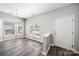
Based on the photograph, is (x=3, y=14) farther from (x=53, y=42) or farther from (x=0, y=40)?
(x=53, y=42)

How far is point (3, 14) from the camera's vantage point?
1140 mm

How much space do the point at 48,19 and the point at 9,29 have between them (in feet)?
3.42

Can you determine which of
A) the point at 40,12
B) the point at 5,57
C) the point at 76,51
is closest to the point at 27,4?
the point at 40,12

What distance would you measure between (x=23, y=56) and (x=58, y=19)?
1.29 meters

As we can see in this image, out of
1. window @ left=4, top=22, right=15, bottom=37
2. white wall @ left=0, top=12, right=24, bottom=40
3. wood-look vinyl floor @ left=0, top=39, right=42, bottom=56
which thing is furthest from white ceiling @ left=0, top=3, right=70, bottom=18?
wood-look vinyl floor @ left=0, top=39, right=42, bottom=56

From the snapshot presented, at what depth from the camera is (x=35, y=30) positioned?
136 centimetres

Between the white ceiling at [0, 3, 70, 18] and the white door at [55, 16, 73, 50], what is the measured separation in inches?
14.8

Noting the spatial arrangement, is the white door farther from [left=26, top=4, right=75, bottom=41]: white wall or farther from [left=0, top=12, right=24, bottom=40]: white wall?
[left=0, top=12, right=24, bottom=40]: white wall

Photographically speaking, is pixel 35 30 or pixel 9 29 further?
pixel 35 30

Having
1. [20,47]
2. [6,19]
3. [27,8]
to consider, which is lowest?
[20,47]

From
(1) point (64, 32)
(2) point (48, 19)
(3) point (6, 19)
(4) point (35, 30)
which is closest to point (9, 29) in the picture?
(3) point (6, 19)

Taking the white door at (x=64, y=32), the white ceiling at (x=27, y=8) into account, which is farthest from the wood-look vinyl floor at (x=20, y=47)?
the white ceiling at (x=27, y=8)

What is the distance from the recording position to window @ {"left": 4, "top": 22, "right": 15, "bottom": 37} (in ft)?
3.86

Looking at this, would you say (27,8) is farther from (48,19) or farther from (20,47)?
(20,47)
